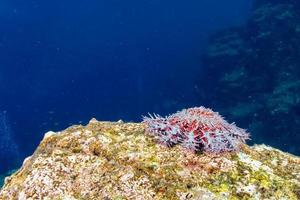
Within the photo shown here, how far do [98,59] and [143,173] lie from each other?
5495cm

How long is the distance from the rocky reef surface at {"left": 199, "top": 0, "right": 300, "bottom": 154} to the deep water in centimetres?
205

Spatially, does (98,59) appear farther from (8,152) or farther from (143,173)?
(143,173)

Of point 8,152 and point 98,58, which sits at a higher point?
point 98,58

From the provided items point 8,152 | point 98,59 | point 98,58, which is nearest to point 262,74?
→ point 8,152

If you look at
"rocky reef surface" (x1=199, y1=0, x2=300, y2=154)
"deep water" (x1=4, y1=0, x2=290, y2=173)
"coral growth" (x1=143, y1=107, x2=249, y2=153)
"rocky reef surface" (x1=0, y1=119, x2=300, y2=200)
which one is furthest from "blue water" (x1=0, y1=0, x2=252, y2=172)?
"rocky reef surface" (x1=0, y1=119, x2=300, y2=200)

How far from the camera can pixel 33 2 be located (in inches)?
3150

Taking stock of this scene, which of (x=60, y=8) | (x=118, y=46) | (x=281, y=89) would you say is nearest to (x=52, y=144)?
(x=281, y=89)

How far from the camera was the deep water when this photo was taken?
131ft

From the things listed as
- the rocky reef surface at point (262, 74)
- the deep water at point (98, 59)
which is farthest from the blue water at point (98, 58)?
the rocky reef surface at point (262, 74)

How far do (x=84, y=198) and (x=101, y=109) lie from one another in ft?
132

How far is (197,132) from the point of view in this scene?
3.23 meters

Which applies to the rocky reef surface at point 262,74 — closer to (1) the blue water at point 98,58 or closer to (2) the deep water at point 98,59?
(2) the deep water at point 98,59

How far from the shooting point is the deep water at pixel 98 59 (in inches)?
1566

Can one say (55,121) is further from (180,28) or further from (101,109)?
(180,28)
